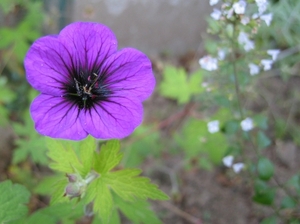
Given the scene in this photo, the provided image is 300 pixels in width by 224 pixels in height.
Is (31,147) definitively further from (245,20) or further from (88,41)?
(245,20)

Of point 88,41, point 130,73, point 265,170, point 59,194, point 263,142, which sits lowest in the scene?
point 265,170

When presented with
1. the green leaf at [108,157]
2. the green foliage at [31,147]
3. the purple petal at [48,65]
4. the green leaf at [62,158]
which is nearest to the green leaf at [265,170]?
the green leaf at [108,157]

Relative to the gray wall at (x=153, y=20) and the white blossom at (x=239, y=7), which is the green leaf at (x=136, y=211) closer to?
the white blossom at (x=239, y=7)

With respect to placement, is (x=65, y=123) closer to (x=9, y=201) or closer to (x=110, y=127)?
(x=110, y=127)

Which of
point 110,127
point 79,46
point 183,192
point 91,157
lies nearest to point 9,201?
point 91,157

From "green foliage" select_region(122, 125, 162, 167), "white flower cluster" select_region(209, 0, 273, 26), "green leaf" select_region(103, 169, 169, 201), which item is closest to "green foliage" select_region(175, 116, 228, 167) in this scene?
"green foliage" select_region(122, 125, 162, 167)

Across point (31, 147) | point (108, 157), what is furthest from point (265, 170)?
point (31, 147)
